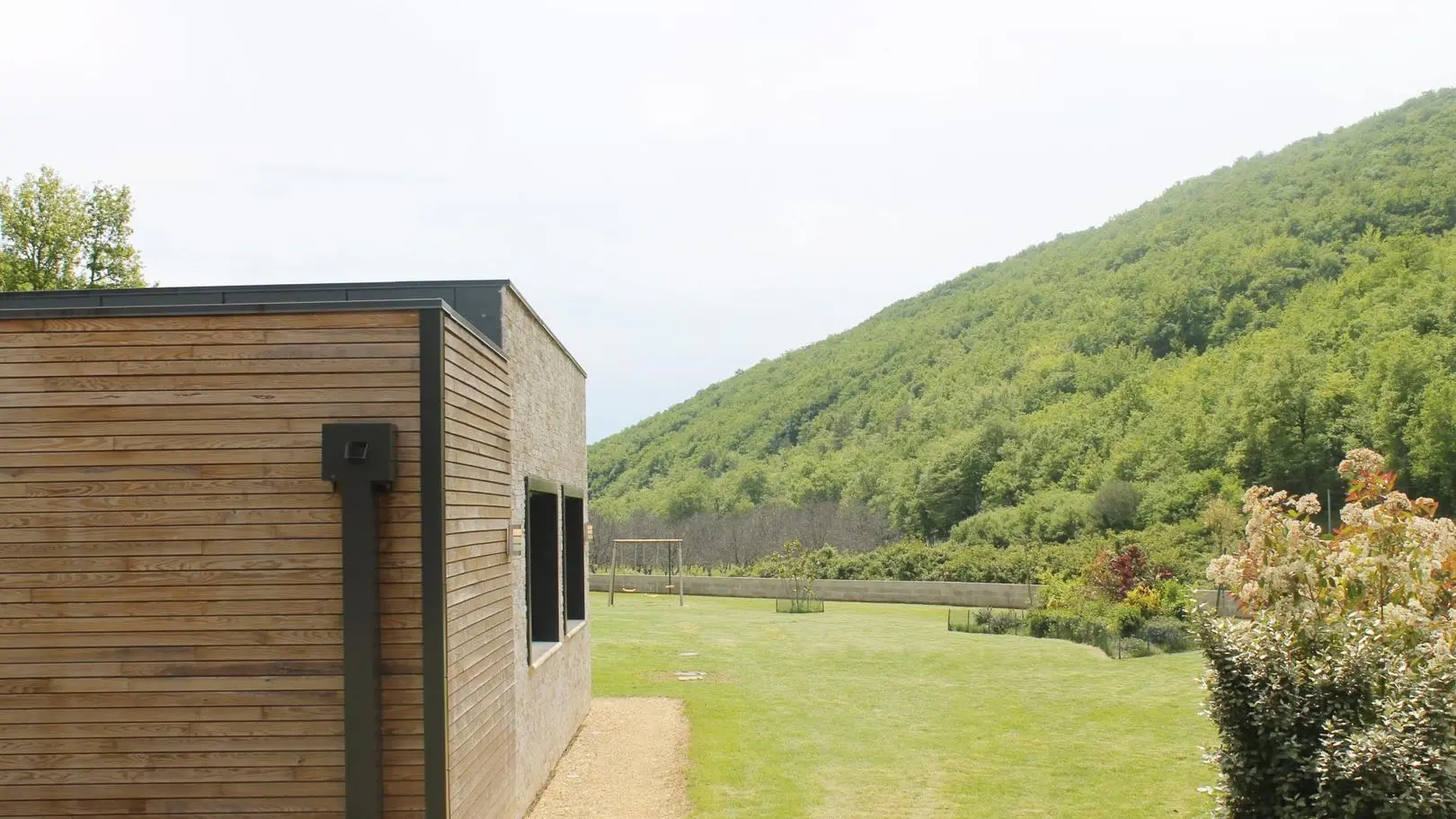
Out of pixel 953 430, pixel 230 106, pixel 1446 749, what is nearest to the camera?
pixel 1446 749

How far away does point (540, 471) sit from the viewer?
8.69 m

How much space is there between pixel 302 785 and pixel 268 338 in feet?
6.69

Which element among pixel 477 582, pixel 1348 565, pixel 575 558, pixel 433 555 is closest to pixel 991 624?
pixel 575 558

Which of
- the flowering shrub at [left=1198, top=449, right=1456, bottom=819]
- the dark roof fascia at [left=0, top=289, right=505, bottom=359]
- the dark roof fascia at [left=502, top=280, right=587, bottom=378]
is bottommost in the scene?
the flowering shrub at [left=1198, top=449, right=1456, bottom=819]

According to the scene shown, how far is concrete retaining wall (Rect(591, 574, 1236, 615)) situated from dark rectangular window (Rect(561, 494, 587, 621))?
50.8ft

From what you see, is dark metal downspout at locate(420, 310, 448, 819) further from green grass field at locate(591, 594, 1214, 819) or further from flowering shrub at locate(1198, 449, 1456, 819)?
flowering shrub at locate(1198, 449, 1456, 819)

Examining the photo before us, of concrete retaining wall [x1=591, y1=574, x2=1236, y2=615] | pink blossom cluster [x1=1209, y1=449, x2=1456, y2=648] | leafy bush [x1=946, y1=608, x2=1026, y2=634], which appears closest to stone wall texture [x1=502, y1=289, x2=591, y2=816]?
pink blossom cluster [x1=1209, y1=449, x2=1456, y2=648]

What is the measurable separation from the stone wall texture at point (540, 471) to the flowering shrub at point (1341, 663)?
441 cm

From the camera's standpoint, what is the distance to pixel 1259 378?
34.4 meters

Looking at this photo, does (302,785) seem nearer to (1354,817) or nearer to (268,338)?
(268,338)

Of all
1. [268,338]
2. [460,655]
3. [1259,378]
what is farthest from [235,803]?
[1259,378]

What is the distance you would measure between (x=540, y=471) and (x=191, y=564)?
151 inches

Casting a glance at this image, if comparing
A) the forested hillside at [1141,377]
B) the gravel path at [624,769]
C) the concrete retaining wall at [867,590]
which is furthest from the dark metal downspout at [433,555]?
the forested hillside at [1141,377]

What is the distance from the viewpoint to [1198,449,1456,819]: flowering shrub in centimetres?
527
